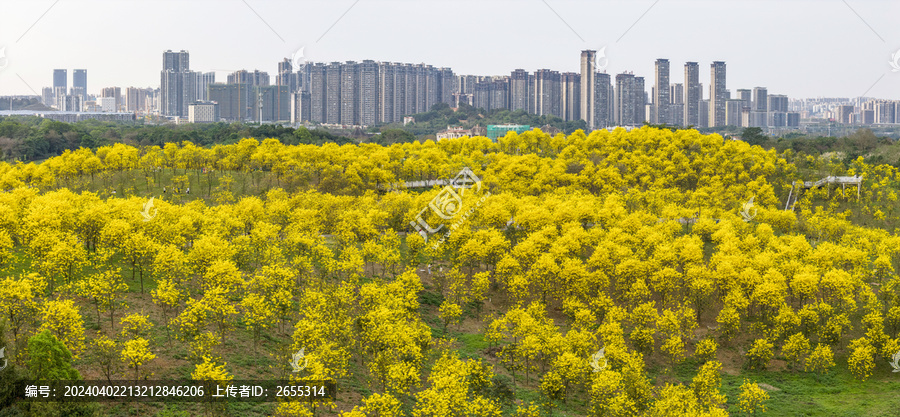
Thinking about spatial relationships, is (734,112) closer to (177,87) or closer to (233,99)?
(233,99)

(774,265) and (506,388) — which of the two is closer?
(506,388)

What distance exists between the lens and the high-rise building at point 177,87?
575 ft

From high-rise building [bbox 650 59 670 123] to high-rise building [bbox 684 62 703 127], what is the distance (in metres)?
3.92

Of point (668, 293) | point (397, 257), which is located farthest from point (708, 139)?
point (397, 257)

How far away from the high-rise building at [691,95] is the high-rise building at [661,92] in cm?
392

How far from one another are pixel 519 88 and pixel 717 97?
139 ft

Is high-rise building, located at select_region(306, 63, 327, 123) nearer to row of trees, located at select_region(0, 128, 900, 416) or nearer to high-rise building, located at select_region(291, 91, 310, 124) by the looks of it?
high-rise building, located at select_region(291, 91, 310, 124)

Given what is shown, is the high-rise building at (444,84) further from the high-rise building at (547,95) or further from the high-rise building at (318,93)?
the high-rise building at (318,93)

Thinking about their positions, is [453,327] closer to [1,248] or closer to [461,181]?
[1,248]

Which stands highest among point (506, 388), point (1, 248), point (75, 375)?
point (1, 248)

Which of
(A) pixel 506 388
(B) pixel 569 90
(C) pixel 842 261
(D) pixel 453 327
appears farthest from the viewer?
(B) pixel 569 90

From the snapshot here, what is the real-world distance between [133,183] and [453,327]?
29.3m

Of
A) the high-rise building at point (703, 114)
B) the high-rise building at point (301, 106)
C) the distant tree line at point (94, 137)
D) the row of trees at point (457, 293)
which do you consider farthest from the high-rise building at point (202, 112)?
the row of trees at point (457, 293)

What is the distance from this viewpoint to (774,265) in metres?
32.1
